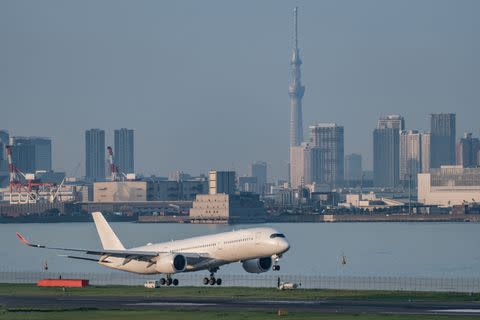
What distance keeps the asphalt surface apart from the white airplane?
37.7 feet

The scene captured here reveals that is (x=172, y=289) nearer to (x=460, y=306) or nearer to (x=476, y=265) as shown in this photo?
(x=460, y=306)

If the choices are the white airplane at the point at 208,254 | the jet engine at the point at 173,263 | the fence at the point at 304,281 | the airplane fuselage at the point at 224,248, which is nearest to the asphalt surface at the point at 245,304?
the airplane fuselage at the point at 224,248

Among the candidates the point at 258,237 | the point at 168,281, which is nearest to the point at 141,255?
the point at 168,281

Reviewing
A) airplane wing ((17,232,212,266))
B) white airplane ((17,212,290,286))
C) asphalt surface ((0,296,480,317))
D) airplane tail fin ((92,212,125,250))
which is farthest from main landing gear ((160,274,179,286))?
asphalt surface ((0,296,480,317))

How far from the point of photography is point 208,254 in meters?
123

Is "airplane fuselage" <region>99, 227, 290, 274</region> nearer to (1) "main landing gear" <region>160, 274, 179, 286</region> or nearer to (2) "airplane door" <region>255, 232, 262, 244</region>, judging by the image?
(2) "airplane door" <region>255, 232, 262, 244</region>

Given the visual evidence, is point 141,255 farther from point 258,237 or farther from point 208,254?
point 258,237

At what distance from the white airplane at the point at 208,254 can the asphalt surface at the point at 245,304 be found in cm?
1149

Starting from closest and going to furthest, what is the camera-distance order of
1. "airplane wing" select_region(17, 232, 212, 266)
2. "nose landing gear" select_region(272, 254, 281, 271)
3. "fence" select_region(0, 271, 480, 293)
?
"nose landing gear" select_region(272, 254, 281, 271)
"airplane wing" select_region(17, 232, 212, 266)
"fence" select_region(0, 271, 480, 293)

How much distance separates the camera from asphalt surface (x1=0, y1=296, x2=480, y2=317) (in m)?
94.4

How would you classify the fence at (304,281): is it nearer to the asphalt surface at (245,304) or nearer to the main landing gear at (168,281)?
the main landing gear at (168,281)

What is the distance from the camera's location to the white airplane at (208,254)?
11894 cm

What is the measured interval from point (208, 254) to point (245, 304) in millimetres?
21636

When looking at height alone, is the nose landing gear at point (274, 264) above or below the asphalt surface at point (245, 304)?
above
